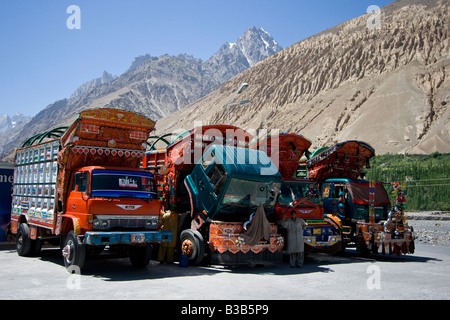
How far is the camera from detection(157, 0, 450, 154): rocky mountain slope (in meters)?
62.5

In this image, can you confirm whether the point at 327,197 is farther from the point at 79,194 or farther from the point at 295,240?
the point at 79,194

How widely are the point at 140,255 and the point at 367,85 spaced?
6895 centimetres

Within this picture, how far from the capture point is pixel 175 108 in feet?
610

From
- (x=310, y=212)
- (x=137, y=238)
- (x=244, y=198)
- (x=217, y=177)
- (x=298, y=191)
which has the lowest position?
(x=137, y=238)

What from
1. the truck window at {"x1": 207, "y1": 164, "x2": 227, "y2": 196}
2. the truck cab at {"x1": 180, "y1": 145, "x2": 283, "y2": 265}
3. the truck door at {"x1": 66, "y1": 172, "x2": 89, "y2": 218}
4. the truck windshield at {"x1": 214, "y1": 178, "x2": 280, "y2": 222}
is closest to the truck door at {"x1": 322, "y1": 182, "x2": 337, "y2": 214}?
the truck cab at {"x1": 180, "y1": 145, "x2": 283, "y2": 265}

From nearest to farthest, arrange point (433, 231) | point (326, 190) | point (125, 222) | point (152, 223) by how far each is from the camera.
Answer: point (125, 222) → point (152, 223) → point (326, 190) → point (433, 231)

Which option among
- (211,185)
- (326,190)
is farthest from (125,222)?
(326,190)

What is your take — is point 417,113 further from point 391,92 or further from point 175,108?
point 175,108

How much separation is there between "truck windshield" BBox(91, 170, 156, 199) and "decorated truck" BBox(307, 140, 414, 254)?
6606 mm

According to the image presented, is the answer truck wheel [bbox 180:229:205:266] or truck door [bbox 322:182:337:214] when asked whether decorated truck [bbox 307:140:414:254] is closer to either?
truck door [bbox 322:182:337:214]

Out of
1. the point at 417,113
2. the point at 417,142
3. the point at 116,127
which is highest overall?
the point at 417,113

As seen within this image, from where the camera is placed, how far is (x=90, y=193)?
9.89 m
